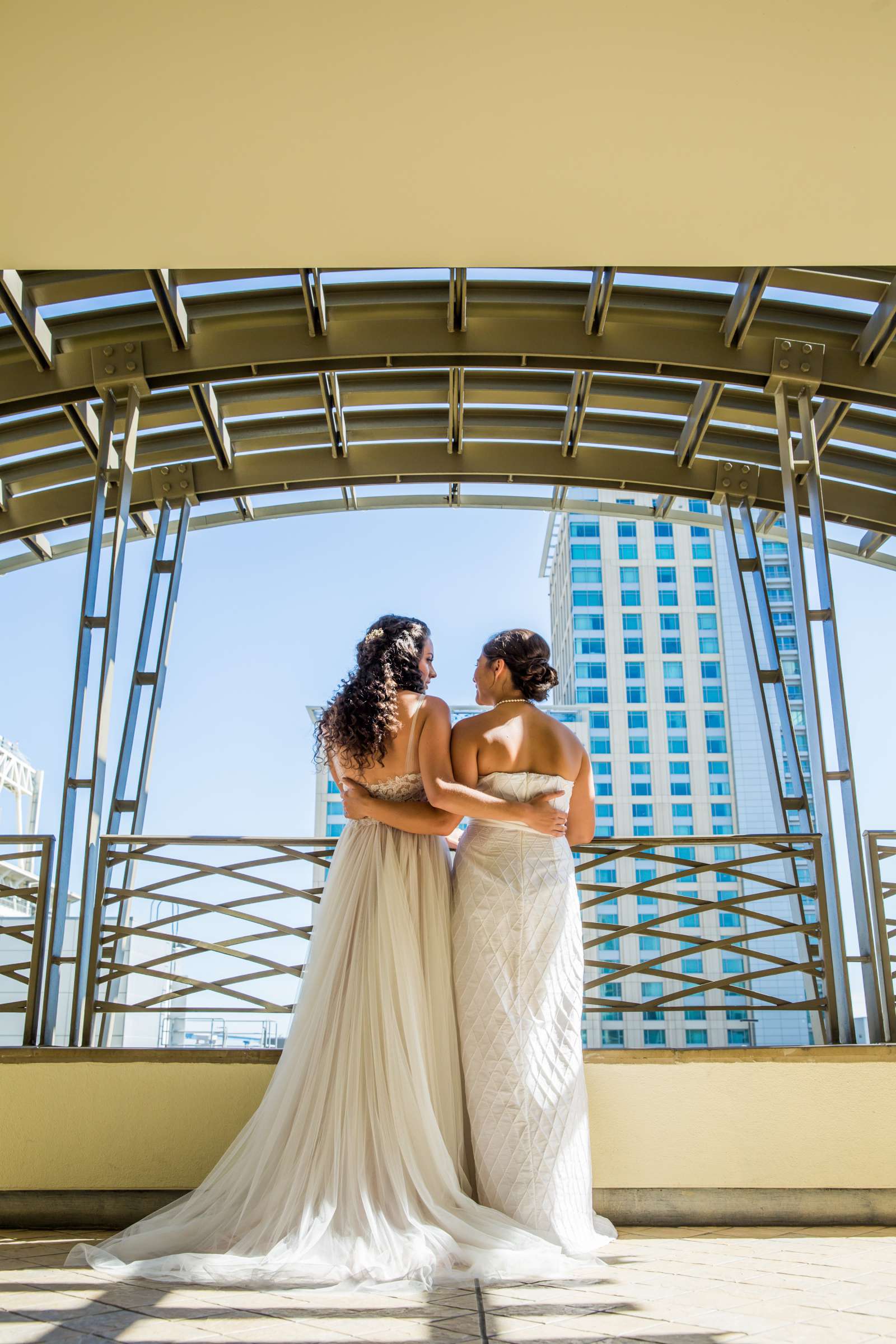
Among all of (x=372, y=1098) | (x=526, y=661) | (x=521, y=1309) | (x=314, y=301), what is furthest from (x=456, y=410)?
(x=521, y=1309)

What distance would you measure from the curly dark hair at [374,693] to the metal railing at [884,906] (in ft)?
7.10

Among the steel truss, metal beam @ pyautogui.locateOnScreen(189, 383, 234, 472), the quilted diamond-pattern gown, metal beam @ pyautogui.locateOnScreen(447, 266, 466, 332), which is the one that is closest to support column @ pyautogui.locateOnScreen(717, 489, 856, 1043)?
the steel truss

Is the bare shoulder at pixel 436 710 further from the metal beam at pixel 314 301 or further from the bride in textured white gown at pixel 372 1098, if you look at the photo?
the metal beam at pixel 314 301

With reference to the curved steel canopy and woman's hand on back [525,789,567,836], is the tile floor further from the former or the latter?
the curved steel canopy

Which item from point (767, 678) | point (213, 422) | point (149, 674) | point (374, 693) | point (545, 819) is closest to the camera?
point (545, 819)

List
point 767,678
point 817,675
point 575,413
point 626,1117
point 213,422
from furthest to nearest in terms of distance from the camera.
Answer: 1. point 767,678
2. point 575,413
3. point 213,422
4. point 817,675
5. point 626,1117

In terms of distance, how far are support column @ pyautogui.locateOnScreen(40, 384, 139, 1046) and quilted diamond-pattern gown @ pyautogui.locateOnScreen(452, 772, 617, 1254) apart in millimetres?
1871

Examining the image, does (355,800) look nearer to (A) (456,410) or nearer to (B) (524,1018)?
(B) (524,1018)

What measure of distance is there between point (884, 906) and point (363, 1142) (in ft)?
8.40

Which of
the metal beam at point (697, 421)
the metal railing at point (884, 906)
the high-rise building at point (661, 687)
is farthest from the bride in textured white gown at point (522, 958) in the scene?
the high-rise building at point (661, 687)

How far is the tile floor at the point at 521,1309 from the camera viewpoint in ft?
6.53

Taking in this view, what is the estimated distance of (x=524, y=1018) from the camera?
3.22 m

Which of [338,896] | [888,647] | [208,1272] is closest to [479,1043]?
[338,896]

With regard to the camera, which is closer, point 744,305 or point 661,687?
point 744,305
